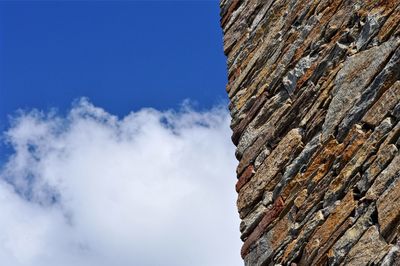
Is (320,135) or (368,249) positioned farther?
(320,135)

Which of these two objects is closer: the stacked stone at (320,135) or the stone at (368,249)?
the stone at (368,249)

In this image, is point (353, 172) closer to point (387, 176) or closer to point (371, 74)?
point (387, 176)

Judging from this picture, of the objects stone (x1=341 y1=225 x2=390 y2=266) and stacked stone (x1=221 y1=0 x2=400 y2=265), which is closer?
stone (x1=341 y1=225 x2=390 y2=266)

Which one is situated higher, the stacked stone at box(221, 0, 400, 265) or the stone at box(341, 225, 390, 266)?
the stacked stone at box(221, 0, 400, 265)

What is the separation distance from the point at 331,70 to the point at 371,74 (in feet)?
1.04

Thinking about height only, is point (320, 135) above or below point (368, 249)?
above

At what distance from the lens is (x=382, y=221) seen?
9.62ft

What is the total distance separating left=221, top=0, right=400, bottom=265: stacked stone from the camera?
306 centimetres

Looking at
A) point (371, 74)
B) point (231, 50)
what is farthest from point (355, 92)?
point (231, 50)

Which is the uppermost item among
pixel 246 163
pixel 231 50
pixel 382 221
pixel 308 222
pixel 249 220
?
pixel 231 50

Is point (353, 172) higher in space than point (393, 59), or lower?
lower

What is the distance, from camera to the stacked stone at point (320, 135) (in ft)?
10.0

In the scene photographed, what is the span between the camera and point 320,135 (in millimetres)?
3506

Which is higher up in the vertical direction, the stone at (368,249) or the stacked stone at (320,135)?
the stacked stone at (320,135)
